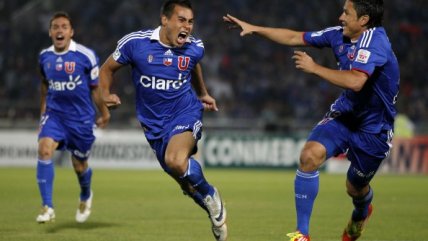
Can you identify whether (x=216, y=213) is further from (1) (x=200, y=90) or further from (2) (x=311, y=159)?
(1) (x=200, y=90)

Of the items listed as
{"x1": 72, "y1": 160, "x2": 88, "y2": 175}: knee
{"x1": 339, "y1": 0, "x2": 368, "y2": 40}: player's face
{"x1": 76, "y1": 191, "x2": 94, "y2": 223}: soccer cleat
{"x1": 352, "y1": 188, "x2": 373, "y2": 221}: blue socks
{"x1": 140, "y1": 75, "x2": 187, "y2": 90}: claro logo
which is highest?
{"x1": 339, "y1": 0, "x2": 368, "y2": 40}: player's face

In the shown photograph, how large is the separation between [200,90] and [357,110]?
207 centimetres

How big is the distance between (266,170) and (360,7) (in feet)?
56.2

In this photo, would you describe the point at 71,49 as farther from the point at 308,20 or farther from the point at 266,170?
the point at 308,20

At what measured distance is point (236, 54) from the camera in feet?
91.6

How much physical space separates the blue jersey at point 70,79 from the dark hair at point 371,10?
486 cm

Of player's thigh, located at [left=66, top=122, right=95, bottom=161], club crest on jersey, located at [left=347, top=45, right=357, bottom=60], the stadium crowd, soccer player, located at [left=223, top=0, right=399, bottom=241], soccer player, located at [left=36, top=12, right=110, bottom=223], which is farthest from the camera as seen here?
the stadium crowd

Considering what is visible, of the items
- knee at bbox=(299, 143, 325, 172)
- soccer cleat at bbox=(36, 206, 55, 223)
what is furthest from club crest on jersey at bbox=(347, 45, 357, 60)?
soccer cleat at bbox=(36, 206, 55, 223)

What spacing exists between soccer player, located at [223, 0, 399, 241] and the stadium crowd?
16.5 m

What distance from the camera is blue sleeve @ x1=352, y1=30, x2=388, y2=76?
25.0ft

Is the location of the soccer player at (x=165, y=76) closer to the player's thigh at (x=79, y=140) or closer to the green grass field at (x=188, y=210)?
the green grass field at (x=188, y=210)

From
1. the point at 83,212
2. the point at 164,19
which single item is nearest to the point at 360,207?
the point at 164,19

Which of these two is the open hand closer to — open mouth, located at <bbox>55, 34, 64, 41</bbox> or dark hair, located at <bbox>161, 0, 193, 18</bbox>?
dark hair, located at <bbox>161, 0, 193, 18</bbox>

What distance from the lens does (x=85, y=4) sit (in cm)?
2928
